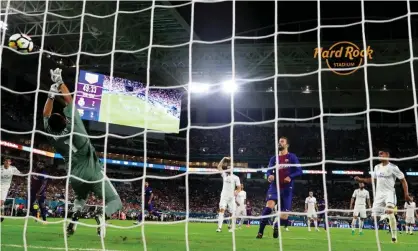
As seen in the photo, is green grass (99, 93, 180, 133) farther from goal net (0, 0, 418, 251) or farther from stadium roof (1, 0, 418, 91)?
stadium roof (1, 0, 418, 91)

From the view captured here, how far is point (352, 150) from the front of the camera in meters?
33.7

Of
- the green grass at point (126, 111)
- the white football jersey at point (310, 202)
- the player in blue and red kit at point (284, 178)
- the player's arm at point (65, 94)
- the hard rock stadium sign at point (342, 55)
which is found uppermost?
the hard rock stadium sign at point (342, 55)

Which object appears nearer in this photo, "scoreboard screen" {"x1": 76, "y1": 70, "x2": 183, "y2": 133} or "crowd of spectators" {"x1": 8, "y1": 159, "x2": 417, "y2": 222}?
"scoreboard screen" {"x1": 76, "y1": 70, "x2": 183, "y2": 133}

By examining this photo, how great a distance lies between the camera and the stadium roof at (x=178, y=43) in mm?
19969

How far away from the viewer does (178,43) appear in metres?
23.5

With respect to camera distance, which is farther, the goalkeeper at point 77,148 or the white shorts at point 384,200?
the white shorts at point 384,200

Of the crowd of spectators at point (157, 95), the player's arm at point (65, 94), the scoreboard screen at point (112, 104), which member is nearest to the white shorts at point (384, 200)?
the player's arm at point (65, 94)

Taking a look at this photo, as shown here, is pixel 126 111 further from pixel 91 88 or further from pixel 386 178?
pixel 386 178

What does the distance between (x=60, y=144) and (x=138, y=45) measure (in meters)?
17.3

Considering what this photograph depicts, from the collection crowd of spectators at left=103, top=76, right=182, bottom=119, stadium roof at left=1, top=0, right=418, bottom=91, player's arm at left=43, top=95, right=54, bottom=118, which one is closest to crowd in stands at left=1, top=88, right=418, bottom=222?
stadium roof at left=1, top=0, right=418, bottom=91

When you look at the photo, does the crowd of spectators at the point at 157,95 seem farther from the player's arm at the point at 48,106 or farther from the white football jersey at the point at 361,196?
the player's arm at the point at 48,106

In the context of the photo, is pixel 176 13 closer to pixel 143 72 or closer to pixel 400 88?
pixel 143 72

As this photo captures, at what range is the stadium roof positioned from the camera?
1997 cm

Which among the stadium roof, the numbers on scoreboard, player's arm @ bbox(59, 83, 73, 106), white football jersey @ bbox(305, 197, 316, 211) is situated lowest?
white football jersey @ bbox(305, 197, 316, 211)
